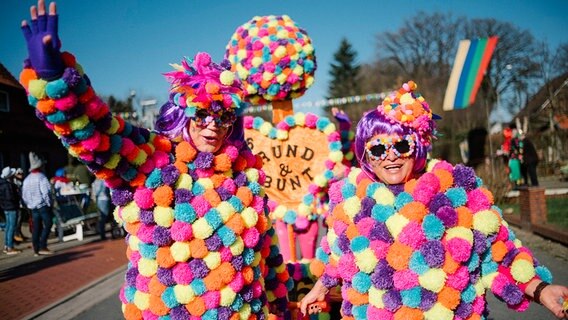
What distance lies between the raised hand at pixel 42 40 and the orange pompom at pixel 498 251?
2.01 meters

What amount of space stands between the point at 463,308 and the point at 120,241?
9.75m

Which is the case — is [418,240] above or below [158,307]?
above

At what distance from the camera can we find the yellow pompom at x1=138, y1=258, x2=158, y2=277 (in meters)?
2.16

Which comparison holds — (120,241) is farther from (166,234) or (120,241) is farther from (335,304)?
(166,234)

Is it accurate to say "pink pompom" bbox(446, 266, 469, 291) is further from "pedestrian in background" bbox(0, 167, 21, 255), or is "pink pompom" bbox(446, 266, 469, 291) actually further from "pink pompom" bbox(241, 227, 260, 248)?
"pedestrian in background" bbox(0, 167, 21, 255)

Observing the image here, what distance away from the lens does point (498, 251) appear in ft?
6.83

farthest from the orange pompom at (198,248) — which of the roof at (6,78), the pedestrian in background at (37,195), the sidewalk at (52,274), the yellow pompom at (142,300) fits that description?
the roof at (6,78)

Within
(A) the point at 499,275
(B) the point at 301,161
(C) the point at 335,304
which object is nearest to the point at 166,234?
(A) the point at 499,275

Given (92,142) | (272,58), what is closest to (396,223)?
(92,142)

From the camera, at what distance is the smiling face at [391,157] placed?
85.4 inches

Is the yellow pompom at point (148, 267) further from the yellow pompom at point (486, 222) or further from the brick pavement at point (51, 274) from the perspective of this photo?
the brick pavement at point (51, 274)

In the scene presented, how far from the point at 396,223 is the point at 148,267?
1.21m

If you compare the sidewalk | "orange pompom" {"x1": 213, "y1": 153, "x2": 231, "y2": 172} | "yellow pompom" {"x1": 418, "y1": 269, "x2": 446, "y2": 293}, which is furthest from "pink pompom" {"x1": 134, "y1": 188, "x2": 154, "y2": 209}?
the sidewalk

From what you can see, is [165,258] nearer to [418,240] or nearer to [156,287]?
[156,287]
